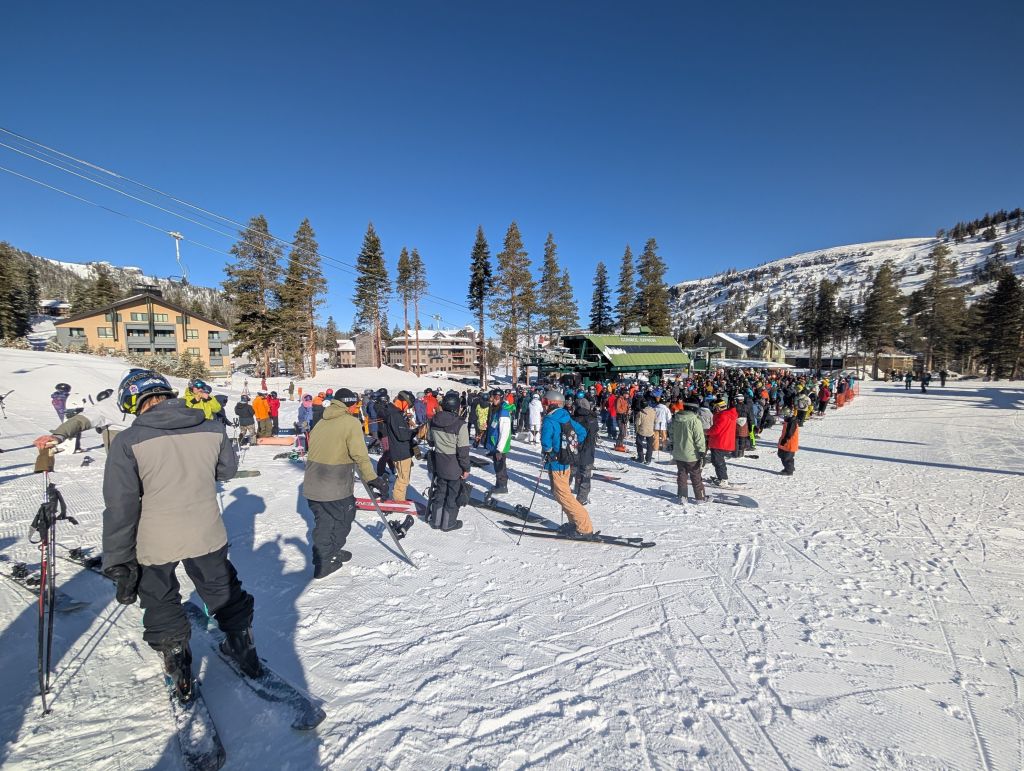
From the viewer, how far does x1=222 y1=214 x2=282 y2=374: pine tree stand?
106 feet

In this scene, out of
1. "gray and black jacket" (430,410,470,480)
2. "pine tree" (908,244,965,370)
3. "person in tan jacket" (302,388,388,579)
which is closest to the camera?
"person in tan jacket" (302,388,388,579)

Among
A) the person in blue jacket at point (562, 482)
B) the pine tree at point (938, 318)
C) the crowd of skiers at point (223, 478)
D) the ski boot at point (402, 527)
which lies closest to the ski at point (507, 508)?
the crowd of skiers at point (223, 478)

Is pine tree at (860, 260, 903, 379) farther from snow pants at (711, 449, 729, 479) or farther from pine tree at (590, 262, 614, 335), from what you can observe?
snow pants at (711, 449, 729, 479)

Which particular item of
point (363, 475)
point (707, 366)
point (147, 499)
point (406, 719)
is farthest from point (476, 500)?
point (707, 366)

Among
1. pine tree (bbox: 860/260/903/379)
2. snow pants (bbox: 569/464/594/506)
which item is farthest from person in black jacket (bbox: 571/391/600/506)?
pine tree (bbox: 860/260/903/379)

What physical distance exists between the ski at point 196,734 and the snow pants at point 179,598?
1.30 ft

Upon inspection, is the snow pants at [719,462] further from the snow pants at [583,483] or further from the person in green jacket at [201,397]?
the person in green jacket at [201,397]

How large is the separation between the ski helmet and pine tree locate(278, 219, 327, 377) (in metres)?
31.7

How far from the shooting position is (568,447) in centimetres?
516

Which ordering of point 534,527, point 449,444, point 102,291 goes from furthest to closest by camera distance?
1. point 102,291
2. point 534,527
3. point 449,444

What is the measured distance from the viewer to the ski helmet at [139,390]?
252 centimetres

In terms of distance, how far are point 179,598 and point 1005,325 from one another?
62.5 m

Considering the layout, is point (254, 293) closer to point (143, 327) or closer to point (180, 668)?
point (143, 327)

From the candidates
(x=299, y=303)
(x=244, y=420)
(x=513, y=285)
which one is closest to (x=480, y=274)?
(x=513, y=285)
